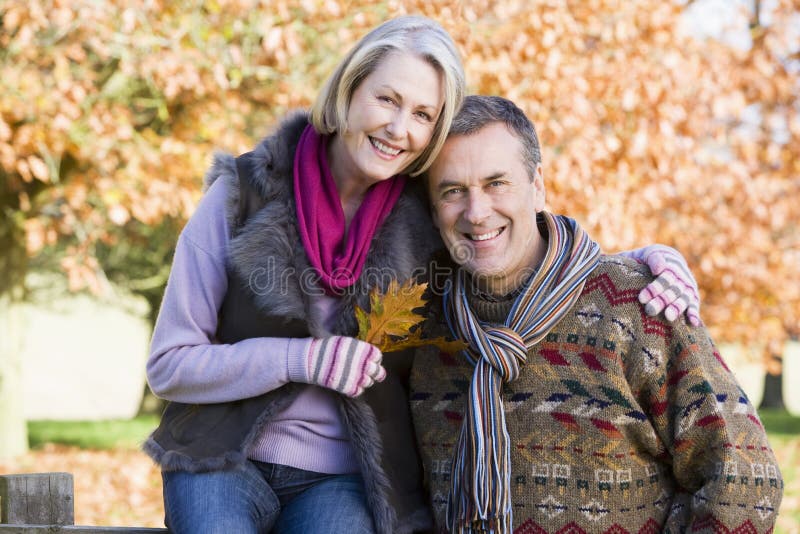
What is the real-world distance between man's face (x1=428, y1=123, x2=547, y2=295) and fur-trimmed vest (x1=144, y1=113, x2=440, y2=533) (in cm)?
21

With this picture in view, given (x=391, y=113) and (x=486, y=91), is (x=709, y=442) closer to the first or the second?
(x=391, y=113)

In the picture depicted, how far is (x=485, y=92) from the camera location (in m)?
6.00

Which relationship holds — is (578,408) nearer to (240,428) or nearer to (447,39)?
(240,428)

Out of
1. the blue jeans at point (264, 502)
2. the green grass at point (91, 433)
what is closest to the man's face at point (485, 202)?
the blue jeans at point (264, 502)

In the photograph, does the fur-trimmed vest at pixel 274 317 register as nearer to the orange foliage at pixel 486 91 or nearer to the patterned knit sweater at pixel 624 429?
the patterned knit sweater at pixel 624 429

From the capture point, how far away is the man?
2.72 metres

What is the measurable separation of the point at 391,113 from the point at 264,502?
1180 millimetres

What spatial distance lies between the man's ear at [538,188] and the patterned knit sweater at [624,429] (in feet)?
1.09

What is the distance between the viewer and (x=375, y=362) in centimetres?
255

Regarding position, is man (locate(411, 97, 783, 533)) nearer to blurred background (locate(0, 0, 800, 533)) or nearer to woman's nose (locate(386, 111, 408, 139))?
woman's nose (locate(386, 111, 408, 139))

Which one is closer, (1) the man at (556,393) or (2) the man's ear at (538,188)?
(1) the man at (556,393)

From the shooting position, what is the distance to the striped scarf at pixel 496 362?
8.95ft

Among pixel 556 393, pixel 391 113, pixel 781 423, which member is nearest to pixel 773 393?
pixel 781 423

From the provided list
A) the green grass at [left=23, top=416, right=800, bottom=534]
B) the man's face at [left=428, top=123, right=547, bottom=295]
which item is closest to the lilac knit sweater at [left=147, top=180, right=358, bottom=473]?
the man's face at [left=428, top=123, right=547, bottom=295]
